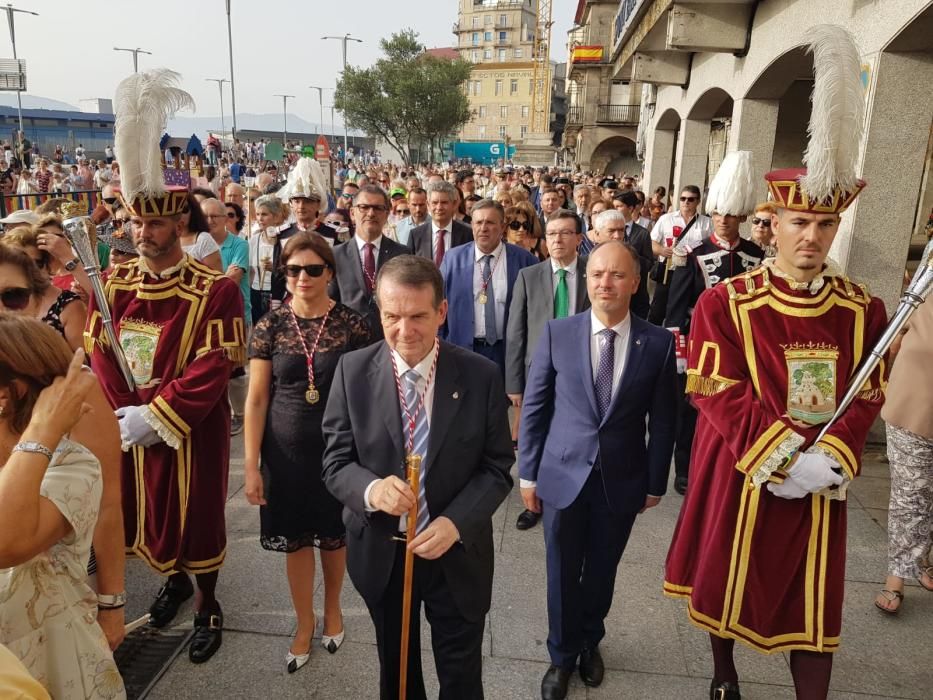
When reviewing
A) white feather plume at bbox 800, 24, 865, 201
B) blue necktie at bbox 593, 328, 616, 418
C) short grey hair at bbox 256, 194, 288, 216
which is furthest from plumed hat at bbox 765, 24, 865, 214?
short grey hair at bbox 256, 194, 288, 216

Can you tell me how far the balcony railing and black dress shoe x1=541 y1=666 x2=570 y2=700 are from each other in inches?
1530

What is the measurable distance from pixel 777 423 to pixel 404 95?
1966 inches

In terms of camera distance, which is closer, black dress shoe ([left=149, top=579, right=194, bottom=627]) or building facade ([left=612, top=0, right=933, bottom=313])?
black dress shoe ([left=149, top=579, right=194, bottom=627])

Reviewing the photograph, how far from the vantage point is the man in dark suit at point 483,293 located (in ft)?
18.0

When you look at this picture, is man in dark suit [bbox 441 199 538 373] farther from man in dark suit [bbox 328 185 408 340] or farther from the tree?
the tree

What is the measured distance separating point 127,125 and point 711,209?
392 cm

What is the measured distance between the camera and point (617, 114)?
1540 inches

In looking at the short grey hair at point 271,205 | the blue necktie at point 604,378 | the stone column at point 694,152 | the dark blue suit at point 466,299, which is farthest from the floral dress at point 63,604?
the stone column at point 694,152

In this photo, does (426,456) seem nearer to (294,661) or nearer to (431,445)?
(431,445)

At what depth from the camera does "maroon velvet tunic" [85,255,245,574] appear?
3295 mm

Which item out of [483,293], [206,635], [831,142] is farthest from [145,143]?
[831,142]

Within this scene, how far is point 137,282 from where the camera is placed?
10.9 feet

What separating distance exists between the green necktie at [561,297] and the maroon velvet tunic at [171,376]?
220 centimetres

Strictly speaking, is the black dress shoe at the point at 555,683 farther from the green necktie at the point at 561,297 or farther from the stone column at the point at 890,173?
the stone column at the point at 890,173
